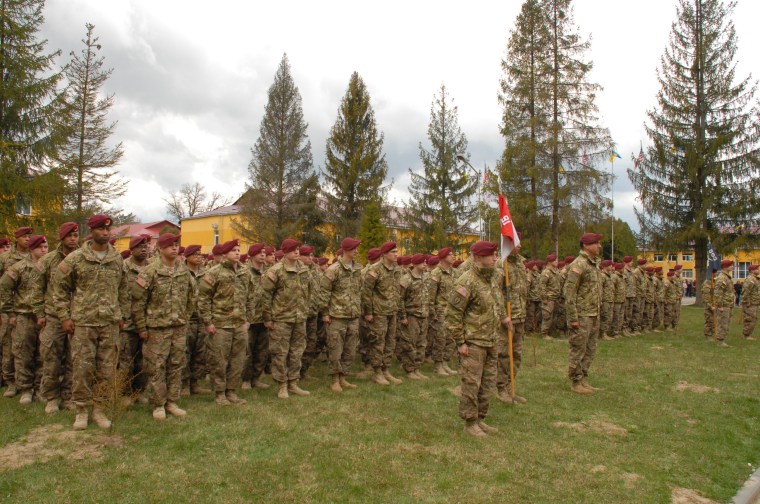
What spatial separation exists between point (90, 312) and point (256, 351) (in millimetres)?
3229

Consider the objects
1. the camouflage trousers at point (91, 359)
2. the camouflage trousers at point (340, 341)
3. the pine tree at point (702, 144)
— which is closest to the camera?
the camouflage trousers at point (91, 359)

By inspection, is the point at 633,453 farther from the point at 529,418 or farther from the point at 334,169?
the point at 334,169

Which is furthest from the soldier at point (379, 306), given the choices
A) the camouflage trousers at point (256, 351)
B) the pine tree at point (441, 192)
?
the pine tree at point (441, 192)

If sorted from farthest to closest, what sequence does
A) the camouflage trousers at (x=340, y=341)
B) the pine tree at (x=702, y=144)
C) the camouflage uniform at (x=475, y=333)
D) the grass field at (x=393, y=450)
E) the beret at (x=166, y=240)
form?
the pine tree at (x=702, y=144), the camouflage trousers at (x=340, y=341), the beret at (x=166, y=240), the camouflage uniform at (x=475, y=333), the grass field at (x=393, y=450)

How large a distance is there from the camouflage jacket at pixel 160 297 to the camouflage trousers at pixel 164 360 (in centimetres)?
13

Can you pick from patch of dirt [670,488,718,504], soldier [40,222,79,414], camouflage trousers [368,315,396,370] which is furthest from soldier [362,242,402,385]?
patch of dirt [670,488,718,504]

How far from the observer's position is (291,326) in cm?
806

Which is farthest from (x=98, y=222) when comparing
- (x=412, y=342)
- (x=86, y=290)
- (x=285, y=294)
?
(x=412, y=342)

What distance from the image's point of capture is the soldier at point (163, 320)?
21.9 feet

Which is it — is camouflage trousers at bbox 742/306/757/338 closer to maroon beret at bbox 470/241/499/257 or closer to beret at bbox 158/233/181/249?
maroon beret at bbox 470/241/499/257

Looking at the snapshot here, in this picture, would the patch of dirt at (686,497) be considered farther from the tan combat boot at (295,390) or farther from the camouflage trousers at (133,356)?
the camouflage trousers at (133,356)

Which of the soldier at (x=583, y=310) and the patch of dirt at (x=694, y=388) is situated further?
the patch of dirt at (x=694, y=388)

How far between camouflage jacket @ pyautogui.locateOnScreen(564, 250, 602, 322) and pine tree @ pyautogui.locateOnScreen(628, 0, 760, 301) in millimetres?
26059

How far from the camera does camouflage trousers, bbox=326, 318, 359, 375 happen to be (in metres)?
8.51
